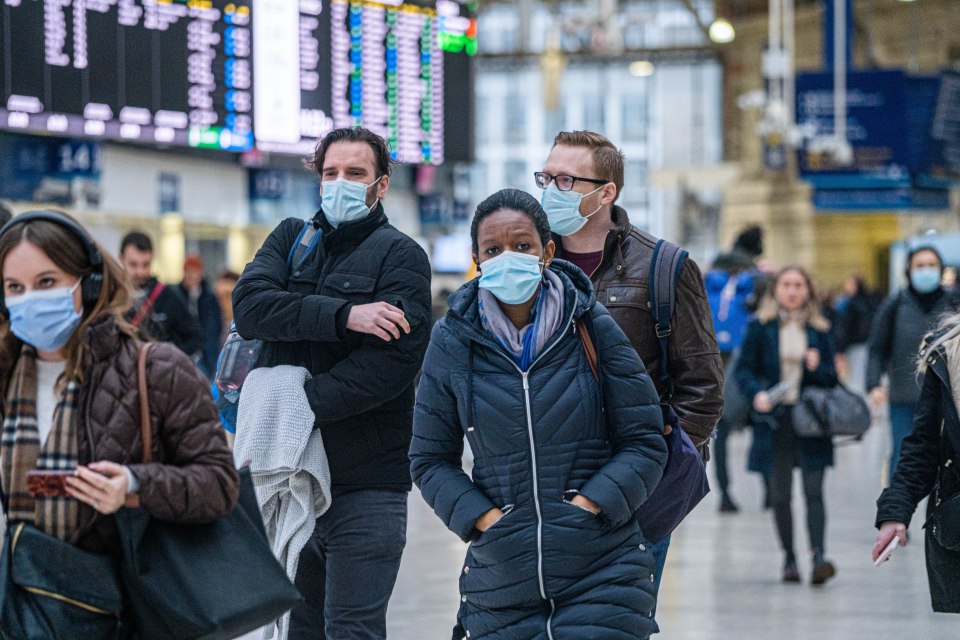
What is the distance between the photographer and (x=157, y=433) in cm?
315

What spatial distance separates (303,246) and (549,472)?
4.55ft

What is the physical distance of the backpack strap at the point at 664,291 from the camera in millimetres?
4402

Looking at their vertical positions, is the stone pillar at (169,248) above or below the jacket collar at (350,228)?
above

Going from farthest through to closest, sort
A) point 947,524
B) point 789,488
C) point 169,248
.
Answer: point 169,248, point 789,488, point 947,524

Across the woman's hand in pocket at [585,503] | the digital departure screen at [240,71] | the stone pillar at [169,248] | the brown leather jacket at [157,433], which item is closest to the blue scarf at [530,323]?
the woman's hand in pocket at [585,503]

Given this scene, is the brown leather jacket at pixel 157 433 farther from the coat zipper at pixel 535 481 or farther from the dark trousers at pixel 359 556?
the dark trousers at pixel 359 556

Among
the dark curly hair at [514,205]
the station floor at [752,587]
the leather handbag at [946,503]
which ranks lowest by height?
the station floor at [752,587]

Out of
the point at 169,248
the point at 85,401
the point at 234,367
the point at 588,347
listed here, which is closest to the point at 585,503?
the point at 588,347

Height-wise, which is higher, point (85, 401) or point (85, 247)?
point (85, 247)

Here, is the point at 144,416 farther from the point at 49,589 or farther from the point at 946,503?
the point at 946,503

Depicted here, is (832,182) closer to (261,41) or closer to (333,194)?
(261,41)

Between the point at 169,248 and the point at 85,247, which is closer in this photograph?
the point at 85,247

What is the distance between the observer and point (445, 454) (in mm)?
3799

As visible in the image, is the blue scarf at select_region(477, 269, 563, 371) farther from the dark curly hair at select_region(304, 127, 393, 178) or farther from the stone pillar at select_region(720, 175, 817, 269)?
the stone pillar at select_region(720, 175, 817, 269)
